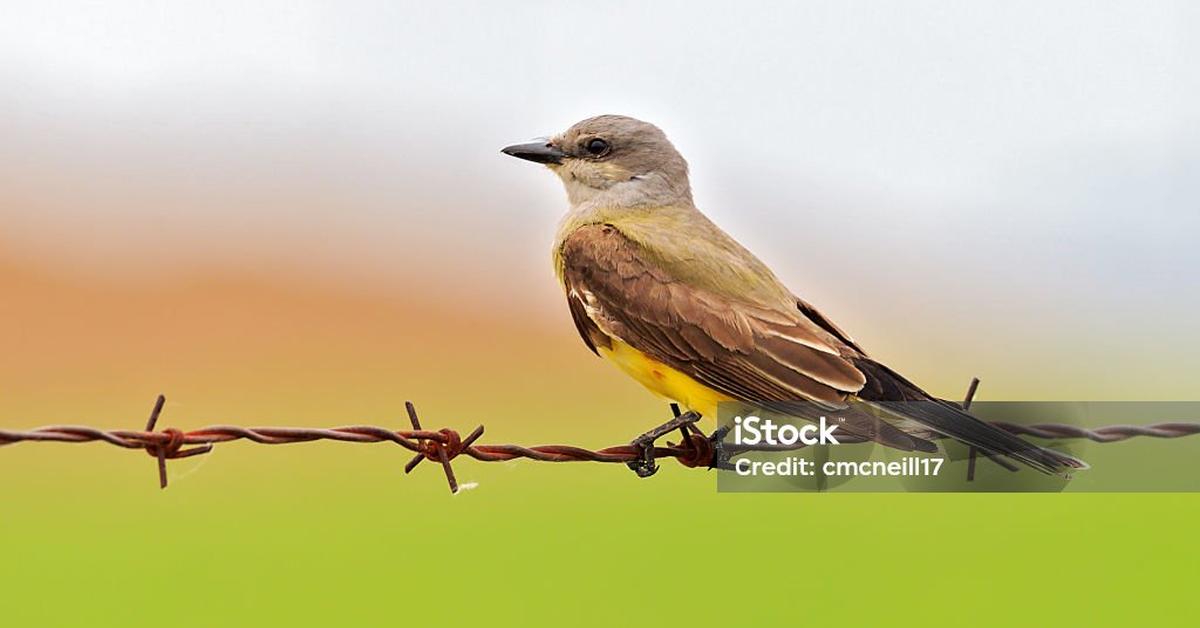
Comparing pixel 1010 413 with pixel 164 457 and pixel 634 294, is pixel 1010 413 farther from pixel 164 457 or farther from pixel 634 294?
pixel 164 457

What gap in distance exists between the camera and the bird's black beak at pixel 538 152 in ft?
21.2

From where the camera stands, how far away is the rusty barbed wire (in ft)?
12.0

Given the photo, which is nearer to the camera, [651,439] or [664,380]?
[651,439]

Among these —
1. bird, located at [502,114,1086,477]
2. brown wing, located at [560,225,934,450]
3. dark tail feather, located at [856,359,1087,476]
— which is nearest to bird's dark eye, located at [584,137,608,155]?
bird, located at [502,114,1086,477]

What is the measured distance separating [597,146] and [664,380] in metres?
1.60

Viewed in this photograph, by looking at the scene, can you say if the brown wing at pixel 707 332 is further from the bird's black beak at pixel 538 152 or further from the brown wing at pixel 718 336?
the bird's black beak at pixel 538 152

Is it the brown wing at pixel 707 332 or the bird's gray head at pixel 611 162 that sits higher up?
the bird's gray head at pixel 611 162

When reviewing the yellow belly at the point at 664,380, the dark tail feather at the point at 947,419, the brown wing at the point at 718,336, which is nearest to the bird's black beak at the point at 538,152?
the brown wing at the point at 718,336

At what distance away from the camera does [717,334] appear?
5379mm

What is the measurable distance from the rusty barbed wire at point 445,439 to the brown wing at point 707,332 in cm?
23

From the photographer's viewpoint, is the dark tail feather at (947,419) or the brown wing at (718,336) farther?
the brown wing at (718,336)

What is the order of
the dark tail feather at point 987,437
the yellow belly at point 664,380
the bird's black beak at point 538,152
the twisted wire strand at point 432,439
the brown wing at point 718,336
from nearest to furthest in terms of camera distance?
the twisted wire strand at point 432,439, the dark tail feather at point 987,437, the brown wing at point 718,336, the yellow belly at point 664,380, the bird's black beak at point 538,152

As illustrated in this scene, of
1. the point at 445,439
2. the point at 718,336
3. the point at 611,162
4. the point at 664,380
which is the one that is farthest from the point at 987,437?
the point at 611,162

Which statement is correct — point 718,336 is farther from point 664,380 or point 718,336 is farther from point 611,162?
point 611,162
